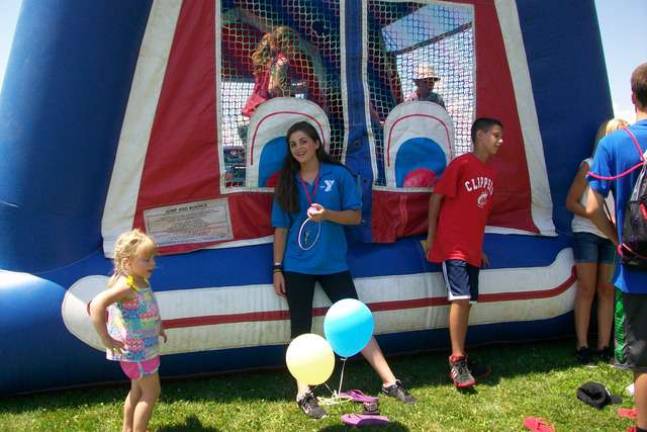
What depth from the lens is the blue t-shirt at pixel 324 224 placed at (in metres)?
3.34

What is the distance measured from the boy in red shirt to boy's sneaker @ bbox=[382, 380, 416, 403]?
0.33 m

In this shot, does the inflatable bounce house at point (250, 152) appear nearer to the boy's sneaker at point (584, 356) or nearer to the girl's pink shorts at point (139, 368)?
the boy's sneaker at point (584, 356)

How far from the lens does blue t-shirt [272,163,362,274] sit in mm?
3338

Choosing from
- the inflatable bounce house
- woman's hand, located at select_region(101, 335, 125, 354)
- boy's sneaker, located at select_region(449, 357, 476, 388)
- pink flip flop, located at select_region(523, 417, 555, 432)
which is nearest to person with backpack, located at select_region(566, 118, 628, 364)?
the inflatable bounce house

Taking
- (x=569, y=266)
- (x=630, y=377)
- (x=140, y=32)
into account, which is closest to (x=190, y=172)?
(x=140, y=32)

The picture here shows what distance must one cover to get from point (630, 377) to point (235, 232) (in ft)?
7.54

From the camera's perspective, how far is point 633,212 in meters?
2.54

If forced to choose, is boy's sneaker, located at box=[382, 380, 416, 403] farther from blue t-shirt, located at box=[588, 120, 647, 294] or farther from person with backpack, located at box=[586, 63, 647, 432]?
blue t-shirt, located at box=[588, 120, 647, 294]

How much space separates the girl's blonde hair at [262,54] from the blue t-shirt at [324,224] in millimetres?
686

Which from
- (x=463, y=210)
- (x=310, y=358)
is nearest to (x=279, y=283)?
(x=310, y=358)

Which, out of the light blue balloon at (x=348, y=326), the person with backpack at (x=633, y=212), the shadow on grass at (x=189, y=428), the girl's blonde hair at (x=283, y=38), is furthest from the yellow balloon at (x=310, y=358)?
the girl's blonde hair at (x=283, y=38)

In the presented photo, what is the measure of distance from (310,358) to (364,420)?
423 millimetres

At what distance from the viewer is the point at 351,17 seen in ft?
12.2

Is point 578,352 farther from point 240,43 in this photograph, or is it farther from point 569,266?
point 240,43
